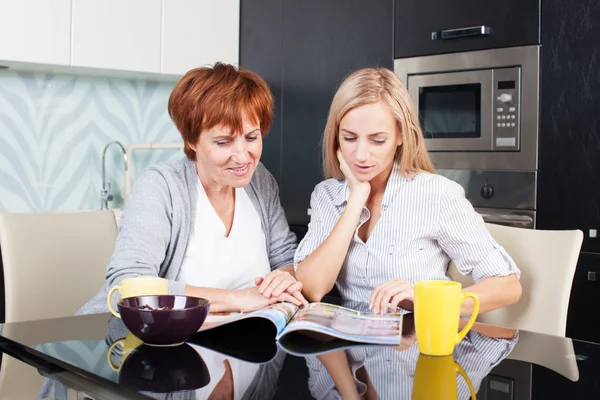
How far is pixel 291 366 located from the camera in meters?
1.16

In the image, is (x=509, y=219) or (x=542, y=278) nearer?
(x=542, y=278)

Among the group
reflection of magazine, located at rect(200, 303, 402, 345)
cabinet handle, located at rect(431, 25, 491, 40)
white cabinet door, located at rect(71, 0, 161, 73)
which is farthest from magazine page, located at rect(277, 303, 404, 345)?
white cabinet door, located at rect(71, 0, 161, 73)

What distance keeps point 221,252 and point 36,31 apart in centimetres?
178

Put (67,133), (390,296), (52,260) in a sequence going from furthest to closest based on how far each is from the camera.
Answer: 1. (67,133)
2. (52,260)
3. (390,296)

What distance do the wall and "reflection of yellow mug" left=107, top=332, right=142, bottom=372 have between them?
93.5 inches

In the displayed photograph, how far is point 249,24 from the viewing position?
3936mm

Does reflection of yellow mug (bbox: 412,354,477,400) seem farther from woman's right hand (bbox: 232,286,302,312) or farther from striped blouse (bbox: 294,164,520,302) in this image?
striped blouse (bbox: 294,164,520,302)

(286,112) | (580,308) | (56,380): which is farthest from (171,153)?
(56,380)

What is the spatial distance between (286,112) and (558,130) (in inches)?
54.0

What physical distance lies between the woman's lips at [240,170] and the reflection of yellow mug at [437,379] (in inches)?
31.2

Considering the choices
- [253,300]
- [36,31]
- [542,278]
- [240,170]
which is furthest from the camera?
[36,31]

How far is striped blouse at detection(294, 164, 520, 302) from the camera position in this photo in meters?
1.78

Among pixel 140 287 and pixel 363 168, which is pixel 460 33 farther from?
pixel 140 287

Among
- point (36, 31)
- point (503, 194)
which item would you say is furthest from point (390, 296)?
point (36, 31)
